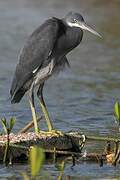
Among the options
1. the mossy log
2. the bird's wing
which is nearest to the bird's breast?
the bird's wing

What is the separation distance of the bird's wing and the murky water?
109cm

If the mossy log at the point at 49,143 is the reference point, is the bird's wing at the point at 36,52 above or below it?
above

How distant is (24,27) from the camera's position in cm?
1820

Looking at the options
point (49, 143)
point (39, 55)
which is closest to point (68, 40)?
point (39, 55)

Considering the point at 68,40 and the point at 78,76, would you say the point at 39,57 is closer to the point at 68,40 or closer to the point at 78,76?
the point at 68,40

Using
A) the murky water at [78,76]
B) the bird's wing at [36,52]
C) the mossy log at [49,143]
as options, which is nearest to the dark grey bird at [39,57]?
the bird's wing at [36,52]

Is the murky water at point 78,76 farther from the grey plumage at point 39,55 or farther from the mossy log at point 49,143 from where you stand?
the grey plumage at point 39,55

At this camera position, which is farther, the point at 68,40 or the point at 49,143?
the point at 68,40

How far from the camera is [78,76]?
13.8m

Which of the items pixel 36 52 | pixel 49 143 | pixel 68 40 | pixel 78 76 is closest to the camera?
pixel 49 143

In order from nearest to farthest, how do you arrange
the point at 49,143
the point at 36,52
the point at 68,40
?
the point at 49,143, the point at 36,52, the point at 68,40

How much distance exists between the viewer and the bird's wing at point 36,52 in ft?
29.6

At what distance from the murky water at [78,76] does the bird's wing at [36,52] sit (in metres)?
1.09

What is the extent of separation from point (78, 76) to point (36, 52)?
15.5 feet
